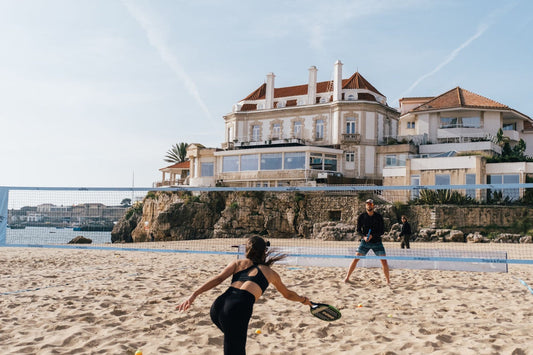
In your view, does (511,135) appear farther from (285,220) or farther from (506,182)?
(285,220)

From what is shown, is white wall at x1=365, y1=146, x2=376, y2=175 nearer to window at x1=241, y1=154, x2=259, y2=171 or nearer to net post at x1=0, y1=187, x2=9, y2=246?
window at x1=241, y1=154, x2=259, y2=171

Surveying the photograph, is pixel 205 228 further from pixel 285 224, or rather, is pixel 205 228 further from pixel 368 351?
pixel 368 351

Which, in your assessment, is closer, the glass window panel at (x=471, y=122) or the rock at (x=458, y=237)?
the rock at (x=458, y=237)

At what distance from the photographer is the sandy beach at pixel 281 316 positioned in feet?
15.6

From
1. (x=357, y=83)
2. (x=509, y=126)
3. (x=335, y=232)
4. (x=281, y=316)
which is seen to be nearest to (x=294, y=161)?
(x=335, y=232)

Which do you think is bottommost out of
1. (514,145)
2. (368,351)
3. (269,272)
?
(368,351)

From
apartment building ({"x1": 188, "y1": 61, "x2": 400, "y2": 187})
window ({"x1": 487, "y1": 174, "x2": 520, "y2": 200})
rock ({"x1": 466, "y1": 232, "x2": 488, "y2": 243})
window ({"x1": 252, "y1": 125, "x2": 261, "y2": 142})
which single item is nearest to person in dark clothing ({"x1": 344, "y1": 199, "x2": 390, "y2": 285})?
rock ({"x1": 466, "y1": 232, "x2": 488, "y2": 243})

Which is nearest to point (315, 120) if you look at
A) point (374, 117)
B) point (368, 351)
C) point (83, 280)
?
point (374, 117)

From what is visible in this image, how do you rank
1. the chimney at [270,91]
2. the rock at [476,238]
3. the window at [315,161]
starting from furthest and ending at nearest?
the chimney at [270,91] → the window at [315,161] → the rock at [476,238]

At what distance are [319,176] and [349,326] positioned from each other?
31729 millimetres

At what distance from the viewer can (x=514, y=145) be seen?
132 ft

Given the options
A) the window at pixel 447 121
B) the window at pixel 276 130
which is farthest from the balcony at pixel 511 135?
the window at pixel 276 130

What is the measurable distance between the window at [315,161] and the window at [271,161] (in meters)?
2.60

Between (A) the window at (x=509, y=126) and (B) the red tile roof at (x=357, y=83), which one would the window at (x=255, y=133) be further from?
(A) the window at (x=509, y=126)
